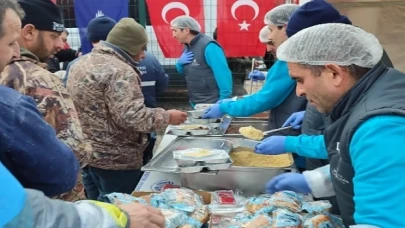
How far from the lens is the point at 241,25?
491 cm

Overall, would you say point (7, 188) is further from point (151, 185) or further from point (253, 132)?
point (253, 132)

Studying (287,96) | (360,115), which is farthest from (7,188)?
(287,96)

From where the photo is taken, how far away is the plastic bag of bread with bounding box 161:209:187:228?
51.8 inches

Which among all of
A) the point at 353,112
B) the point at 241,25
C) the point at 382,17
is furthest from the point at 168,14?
the point at 353,112

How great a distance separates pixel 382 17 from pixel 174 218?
197cm

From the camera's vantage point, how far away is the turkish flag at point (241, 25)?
189 inches

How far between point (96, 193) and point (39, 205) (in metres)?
1.96

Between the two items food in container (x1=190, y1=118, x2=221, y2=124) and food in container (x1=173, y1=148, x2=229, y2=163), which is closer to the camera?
food in container (x1=173, y1=148, x2=229, y2=163)

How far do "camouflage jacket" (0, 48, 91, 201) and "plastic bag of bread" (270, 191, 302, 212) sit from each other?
0.75 metres

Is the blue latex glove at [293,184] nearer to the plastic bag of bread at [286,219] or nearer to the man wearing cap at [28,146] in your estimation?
the plastic bag of bread at [286,219]

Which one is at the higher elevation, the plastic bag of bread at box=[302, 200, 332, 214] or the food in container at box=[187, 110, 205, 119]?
the plastic bag of bread at box=[302, 200, 332, 214]

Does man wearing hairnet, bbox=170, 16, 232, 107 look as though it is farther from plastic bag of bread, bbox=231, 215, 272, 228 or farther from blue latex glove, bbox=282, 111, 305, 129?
plastic bag of bread, bbox=231, 215, 272, 228

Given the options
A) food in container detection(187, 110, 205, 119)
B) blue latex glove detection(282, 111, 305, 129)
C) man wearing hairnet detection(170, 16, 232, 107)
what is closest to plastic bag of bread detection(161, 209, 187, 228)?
blue latex glove detection(282, 111, 305, 129)

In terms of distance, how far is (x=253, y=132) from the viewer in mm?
2383
